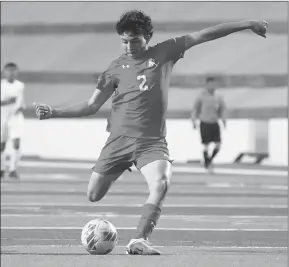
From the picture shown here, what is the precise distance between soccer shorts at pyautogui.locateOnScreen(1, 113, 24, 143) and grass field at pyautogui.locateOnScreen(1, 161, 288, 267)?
2.54 feet

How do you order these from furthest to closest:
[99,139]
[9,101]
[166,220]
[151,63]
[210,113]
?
[99,139], [210,113], [9,101], [166,220], [151,63]

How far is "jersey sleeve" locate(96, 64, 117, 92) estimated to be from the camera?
8945mm

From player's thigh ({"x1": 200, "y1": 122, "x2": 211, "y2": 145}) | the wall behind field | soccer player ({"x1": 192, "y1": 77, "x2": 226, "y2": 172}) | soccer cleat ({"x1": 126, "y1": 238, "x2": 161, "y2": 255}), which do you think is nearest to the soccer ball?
soccer cleat ({"x1": 126, "y1": 238, "x2": 161, "y2": 255})

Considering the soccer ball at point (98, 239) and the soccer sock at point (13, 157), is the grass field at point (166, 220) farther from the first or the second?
the soccer sock at point (13, 157)

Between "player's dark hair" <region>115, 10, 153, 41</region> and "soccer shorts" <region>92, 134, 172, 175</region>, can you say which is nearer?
"player's dark hair" <region>115, 10, 153, 41</region>

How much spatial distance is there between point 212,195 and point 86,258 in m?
7.87

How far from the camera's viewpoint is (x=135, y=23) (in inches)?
340

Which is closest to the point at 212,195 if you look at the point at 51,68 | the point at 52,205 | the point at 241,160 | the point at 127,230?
the point at 52,205

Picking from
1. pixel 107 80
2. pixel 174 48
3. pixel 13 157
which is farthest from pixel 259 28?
pixel 13 157

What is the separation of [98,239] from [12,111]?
1068 cm

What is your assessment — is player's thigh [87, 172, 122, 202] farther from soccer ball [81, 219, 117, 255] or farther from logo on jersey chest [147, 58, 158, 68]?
logo on jersey chest [147, 58, 158, 68]

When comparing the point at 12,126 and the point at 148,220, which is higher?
the point at 148,220

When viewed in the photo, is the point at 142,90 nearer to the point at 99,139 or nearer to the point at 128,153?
the point at 128,153

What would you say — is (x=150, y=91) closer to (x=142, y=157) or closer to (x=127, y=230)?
(x=142, y=157)
